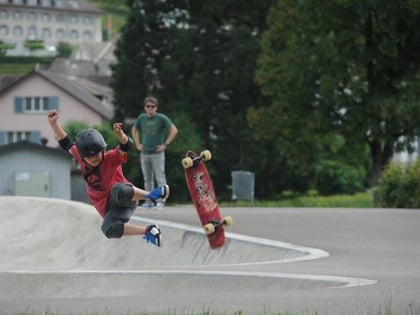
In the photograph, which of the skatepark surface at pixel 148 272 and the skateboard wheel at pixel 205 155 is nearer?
the skatepark surface at pixel 148 272

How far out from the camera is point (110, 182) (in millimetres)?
12000

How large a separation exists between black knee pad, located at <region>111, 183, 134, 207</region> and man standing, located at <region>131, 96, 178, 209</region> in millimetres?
6498

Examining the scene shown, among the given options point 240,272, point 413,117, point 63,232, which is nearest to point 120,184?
point 240,272

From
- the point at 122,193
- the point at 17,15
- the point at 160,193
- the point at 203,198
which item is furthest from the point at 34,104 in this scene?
the point at 17,15

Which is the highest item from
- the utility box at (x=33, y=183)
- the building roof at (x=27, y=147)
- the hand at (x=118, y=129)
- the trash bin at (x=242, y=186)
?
the hand at (x=118, y=129)

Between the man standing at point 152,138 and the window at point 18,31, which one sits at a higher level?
the window at point 18,31

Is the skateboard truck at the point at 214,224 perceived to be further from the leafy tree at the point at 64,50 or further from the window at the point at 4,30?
the window at the point at 4,30

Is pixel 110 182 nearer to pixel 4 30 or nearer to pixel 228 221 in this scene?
pixel 228 221

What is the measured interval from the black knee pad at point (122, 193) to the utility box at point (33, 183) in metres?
53.8

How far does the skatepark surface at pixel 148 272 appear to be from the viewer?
27.3 ft

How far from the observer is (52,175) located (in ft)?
223

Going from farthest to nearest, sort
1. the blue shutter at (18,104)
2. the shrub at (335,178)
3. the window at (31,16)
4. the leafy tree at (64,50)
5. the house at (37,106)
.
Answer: the window at (31,16)
the leafy tree at (64,50)
the blue shutter at (18,104)
the house at (37,106)
the shrub at (335,178)

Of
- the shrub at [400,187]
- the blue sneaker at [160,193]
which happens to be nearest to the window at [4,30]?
the shrub at [400,187]

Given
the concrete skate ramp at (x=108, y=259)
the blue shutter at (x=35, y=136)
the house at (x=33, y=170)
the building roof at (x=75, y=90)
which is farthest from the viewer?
the blue shutter at (x=35, y=136)
